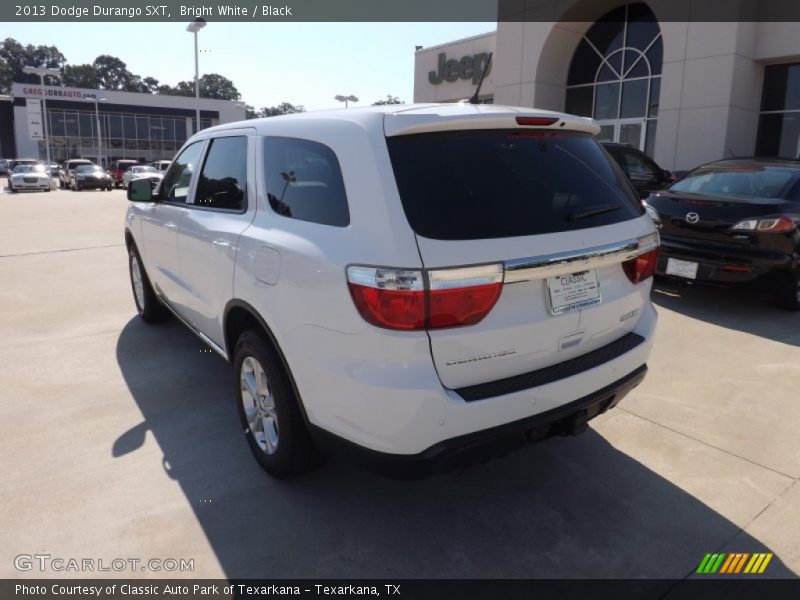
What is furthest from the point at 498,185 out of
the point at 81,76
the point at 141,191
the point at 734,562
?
the point at 81,76

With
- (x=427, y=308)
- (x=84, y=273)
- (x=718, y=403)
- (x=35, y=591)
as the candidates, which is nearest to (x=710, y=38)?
(x=718, y=403)

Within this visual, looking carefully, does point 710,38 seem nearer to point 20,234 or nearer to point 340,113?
point 340,113

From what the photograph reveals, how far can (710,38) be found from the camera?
14.3 meters

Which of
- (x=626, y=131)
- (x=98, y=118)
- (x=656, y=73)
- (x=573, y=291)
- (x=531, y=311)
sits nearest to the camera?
(x=531, y=311)

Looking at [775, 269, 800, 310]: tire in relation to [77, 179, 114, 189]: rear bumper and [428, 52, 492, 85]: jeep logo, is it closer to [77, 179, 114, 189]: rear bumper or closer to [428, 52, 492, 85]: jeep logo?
[428, 52, 492, 85]: jeep logo

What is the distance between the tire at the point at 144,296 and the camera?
5.50m

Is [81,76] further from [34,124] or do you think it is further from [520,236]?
[520,236]

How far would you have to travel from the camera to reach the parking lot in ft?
8.48

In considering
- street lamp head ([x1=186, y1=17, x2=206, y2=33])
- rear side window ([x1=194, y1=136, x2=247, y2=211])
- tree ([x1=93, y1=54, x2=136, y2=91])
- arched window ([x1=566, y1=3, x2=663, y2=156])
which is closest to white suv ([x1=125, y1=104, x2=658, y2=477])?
rear side window ([x1=194, y1=136, x2=247, y2=211])

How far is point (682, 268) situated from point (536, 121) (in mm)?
4220

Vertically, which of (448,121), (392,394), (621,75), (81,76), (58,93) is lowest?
(392,394)

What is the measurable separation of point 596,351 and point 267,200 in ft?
5.88

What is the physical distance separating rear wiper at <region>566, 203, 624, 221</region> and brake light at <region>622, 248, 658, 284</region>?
0.27m

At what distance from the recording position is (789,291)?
6137mm
